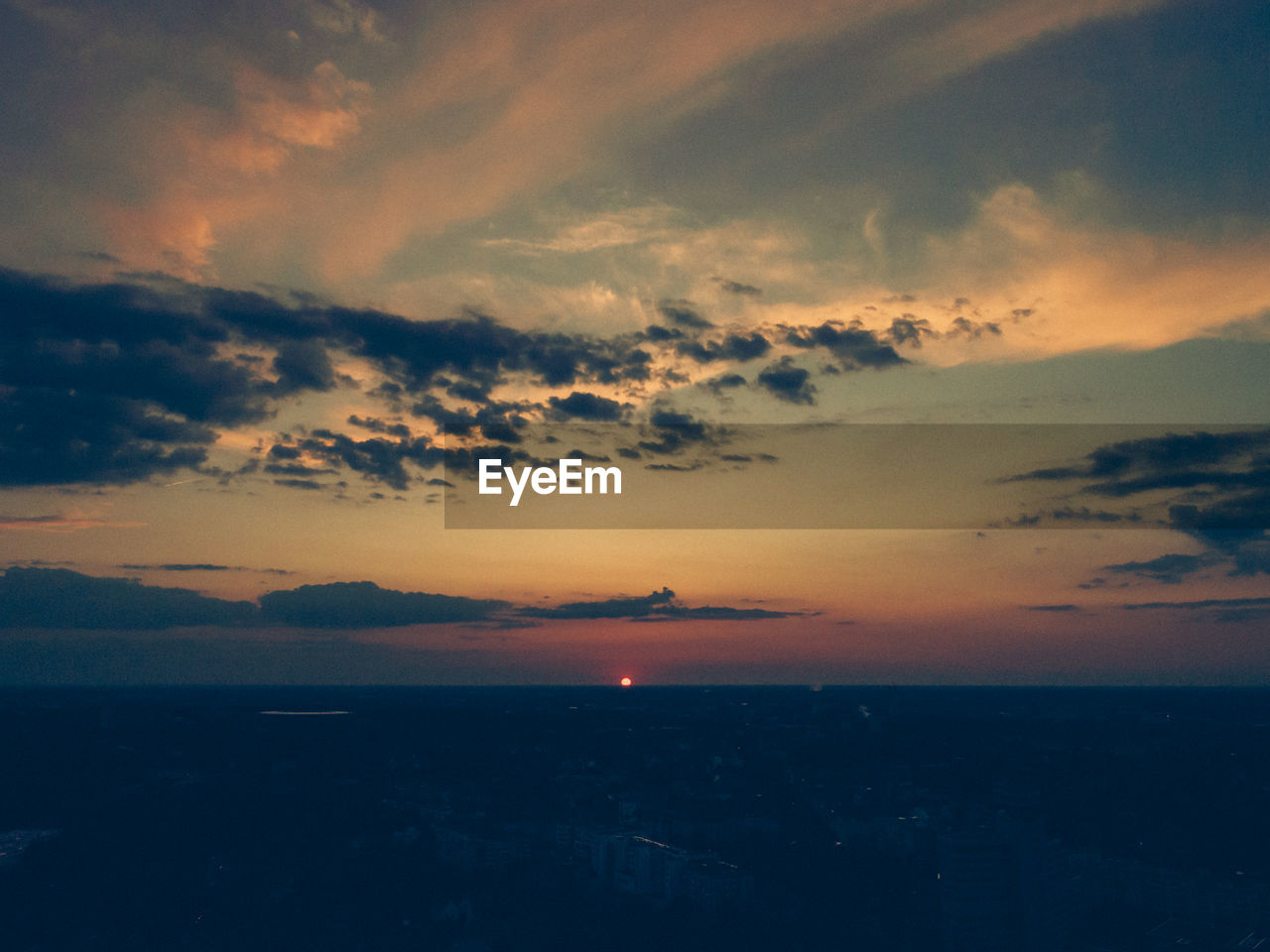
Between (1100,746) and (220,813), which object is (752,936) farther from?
(1100,746)

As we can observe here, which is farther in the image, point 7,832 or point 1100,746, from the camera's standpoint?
point 1100,746

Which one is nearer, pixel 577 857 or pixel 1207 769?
pixel 577 857

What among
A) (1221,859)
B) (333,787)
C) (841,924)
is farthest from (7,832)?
(1221,859)

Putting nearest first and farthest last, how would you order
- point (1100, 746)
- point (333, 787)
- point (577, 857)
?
point (577, 857) < point (333, 787) < point (1100, 746)

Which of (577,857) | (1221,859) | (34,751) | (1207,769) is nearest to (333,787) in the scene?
(577,857)

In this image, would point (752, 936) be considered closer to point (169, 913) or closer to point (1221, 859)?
point (169, 913)

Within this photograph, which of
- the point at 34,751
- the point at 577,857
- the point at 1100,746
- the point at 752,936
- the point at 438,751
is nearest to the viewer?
the point at 752,936
